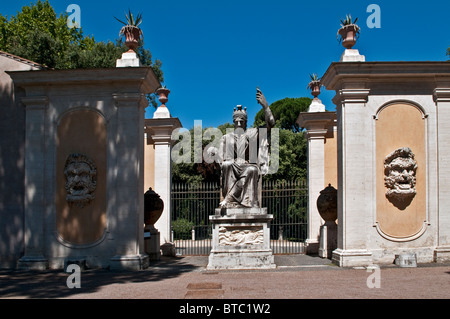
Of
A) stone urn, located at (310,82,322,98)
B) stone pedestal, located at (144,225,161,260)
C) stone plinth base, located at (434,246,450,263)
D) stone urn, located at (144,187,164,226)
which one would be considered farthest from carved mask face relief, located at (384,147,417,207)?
stone pedestal, located at (144,225,161,260)

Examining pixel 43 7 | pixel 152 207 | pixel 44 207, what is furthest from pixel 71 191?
pixel 43 7

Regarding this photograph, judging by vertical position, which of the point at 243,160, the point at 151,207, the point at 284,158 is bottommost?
the point at 151,207

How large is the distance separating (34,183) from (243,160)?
185 inches

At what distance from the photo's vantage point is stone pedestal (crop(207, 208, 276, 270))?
9.62m

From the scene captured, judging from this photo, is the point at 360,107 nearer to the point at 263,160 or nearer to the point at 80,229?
the point at 263,160

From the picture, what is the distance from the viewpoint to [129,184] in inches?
385

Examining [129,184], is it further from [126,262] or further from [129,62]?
[129,62]

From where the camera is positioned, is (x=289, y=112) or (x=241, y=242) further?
(x=289, y=112)

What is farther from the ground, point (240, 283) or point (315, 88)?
point (315, 88)

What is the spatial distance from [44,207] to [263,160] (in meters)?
5.04

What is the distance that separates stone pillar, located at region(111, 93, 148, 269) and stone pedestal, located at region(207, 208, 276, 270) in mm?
1626

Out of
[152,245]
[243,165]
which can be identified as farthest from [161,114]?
[243,165]

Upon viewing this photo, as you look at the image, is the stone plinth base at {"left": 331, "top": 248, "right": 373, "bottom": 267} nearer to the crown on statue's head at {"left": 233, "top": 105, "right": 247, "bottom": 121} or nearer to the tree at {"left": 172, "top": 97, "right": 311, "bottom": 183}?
the crown on statue's head at {"left": 233, "top": 105, "right": 247, "bottom": 121}
